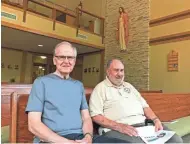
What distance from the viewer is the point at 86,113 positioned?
5.35 ft

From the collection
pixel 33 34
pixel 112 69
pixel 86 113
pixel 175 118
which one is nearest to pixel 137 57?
pixel 33 34

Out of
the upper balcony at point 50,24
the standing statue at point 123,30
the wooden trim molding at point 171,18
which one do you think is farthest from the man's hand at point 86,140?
the standing statue at point 123,30

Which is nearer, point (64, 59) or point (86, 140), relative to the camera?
point (86, 140)

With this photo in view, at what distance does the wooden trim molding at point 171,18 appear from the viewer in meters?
6.06

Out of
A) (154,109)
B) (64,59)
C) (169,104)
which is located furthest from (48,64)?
(64,59)

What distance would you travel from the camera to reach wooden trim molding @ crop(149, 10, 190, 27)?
6.06 meters

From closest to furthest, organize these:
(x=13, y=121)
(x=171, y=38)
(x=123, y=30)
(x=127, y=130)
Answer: (x=13, y=121) → (x=127, y=130) → (x=171, y=38) → (x=123, y=30)

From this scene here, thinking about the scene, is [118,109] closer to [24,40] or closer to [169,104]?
[169,104]

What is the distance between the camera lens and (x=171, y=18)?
21.1ft

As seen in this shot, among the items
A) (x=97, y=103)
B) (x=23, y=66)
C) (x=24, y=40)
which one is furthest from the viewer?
(x=23, y=66)

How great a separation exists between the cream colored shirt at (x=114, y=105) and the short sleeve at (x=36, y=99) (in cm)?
54

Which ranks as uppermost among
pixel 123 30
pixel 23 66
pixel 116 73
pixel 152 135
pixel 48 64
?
pixel 123 30

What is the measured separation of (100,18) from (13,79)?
4183 millimetres

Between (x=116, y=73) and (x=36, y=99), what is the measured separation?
0.89m
